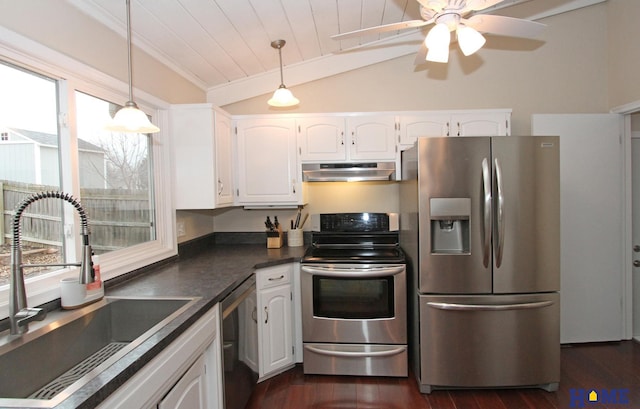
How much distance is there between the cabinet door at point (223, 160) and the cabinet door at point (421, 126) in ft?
4.64

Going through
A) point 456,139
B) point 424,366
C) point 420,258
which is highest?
point 456,139

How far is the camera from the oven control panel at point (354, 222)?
285 centimetres

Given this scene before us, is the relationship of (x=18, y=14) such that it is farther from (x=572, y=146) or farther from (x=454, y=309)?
(x=572, y=146)

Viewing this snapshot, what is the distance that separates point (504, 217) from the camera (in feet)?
6.83

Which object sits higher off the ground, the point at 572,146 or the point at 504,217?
the point at 572,146

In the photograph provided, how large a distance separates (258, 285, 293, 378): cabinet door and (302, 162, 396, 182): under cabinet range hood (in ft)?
3.06

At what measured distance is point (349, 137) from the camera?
271 cm

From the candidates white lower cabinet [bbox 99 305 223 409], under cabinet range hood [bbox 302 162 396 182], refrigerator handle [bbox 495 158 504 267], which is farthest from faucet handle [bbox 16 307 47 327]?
refrigerator handle [bbox 495 158 504 267]

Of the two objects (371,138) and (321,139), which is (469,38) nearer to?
(371,138)

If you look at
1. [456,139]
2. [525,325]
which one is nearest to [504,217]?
[456,139]

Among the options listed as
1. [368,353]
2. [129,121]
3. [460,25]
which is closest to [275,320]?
[368,353]

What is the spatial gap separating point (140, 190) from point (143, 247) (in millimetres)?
393

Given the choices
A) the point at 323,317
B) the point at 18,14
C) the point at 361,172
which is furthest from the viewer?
the point at 361,172

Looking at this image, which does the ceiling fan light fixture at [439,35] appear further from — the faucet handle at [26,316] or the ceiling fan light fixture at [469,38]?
the faucet handle at [26,316]
